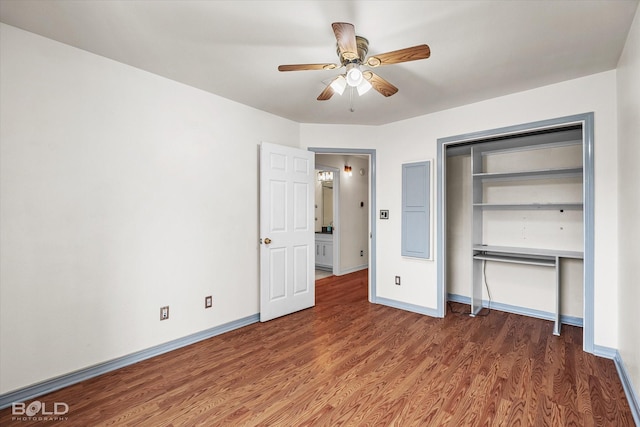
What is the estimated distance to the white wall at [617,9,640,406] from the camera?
1.93 m

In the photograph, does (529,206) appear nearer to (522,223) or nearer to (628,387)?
(522,223)

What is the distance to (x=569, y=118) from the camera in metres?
2.83

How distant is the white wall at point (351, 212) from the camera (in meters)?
6.02

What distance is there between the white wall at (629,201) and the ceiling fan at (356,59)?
54.5 inches

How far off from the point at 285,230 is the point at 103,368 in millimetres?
2063

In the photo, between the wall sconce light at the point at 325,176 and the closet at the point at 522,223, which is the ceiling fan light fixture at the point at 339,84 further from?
the wall sconce light at the point at 325,176

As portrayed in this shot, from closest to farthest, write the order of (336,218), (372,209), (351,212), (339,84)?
(339,84) < (372,209) < (336,218) < (351,212)

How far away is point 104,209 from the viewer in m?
2.41

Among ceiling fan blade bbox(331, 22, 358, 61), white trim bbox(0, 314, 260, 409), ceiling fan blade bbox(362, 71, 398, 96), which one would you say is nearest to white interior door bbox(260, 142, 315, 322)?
white trim bbox(0, 314, 260, 409)

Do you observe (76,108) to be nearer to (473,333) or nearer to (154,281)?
(154,281)

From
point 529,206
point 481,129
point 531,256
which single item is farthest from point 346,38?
point 531,256

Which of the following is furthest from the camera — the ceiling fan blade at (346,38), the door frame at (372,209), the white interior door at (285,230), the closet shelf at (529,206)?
the door frame at (372,209)

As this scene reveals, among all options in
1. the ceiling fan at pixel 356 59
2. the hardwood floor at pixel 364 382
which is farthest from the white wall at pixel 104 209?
the ceiling fan at pixel 356 59

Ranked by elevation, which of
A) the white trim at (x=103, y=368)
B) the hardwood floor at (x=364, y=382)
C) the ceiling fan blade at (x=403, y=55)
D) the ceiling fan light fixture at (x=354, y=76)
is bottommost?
the hardwood floor at (x=364, y=382)
